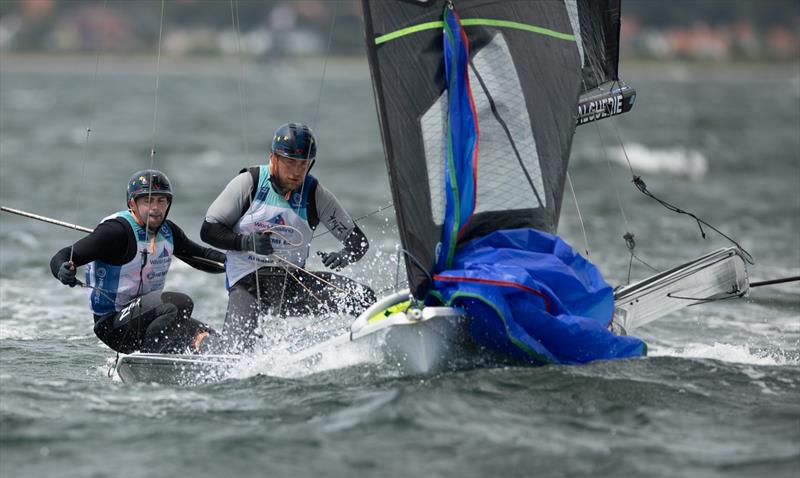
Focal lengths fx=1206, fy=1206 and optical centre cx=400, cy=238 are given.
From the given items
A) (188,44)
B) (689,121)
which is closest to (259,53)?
(188,44)

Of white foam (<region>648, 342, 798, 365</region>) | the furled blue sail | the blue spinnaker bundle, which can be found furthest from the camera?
white foam (<region>648, 342, 798, 365</region>)

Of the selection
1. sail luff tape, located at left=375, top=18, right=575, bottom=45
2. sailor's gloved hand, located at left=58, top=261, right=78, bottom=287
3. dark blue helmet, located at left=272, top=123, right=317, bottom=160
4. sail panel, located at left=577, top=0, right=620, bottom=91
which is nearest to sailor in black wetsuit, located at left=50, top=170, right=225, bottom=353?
sailor's gloved hand, located at left=58, top=261, right=78, bottom=287

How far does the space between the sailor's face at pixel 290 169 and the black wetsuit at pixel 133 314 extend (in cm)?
72

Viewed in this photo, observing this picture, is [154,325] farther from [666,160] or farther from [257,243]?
[666,160]

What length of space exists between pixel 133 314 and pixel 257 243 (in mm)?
785

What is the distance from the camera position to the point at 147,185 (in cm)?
595

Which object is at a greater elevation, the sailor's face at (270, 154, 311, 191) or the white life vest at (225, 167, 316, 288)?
the sailor's face at (270, 154, 311, 191)

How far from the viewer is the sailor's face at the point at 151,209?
5991 mm

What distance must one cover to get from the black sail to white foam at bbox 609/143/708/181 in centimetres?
1526

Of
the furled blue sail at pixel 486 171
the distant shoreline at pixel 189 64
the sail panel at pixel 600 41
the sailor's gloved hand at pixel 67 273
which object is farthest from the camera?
the distant shoreline at pixel 189 64

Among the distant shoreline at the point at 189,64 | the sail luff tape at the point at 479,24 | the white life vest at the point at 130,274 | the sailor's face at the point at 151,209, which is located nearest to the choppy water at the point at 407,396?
the white life vest at the point at 130,274

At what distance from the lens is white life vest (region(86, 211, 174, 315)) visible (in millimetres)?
6031

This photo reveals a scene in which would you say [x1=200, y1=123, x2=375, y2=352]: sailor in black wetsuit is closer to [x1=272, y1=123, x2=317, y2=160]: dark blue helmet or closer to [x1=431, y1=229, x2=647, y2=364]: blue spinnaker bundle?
[x1=272, y1=123, x2=317, y2=160]: dark blue helmet

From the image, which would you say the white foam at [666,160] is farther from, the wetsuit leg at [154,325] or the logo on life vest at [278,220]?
the wetsuit leg at [154,325]
